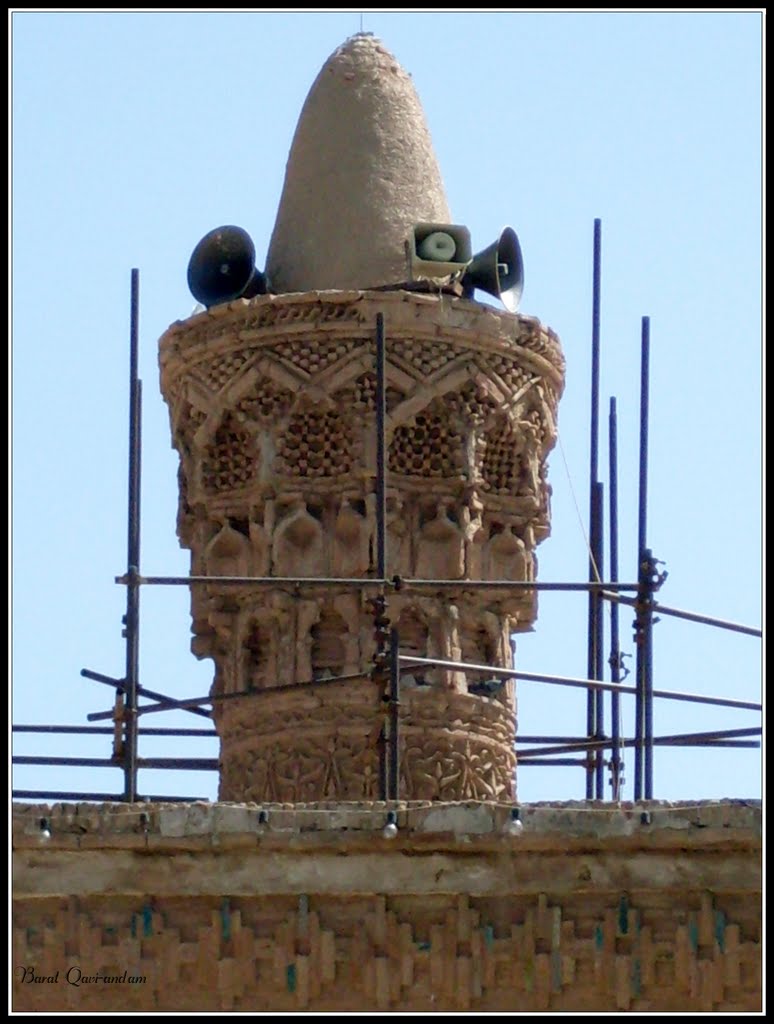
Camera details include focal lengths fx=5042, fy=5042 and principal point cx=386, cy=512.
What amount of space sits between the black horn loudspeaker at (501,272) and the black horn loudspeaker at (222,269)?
1.10 metres

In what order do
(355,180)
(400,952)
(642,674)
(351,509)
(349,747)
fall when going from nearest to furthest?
1. (400,952)
2. (642,674)
3. (349,747)
4. (351,509)
5. (355,180)

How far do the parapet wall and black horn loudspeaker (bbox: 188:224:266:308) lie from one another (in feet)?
19.2

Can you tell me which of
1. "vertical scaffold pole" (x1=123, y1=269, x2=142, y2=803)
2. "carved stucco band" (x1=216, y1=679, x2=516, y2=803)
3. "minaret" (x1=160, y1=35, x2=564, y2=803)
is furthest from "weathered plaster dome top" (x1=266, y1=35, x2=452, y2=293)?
"vertical scaffold pole" (x1=123, y1=269, x2=142, y2=803)

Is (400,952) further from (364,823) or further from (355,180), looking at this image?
(355,180)

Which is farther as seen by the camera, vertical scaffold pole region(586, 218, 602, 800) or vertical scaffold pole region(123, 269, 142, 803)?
vertical scaffold pole region(586, 218, 602, 800)

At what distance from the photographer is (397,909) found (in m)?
20.0

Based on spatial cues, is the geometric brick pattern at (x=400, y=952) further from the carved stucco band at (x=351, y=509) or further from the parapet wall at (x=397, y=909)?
the carved stucco band at (x=351, y=509)

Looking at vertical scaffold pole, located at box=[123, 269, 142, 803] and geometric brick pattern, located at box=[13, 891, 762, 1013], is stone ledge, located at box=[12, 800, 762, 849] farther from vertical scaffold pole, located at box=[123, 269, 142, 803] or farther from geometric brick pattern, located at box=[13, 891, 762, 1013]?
vertical scaffold pole, located at box=[123, 269, 142, 803]

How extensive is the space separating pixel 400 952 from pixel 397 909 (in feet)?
0.58

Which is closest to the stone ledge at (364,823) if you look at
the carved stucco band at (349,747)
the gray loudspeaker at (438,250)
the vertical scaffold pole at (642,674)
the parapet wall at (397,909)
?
the parapet wall at (397,909)

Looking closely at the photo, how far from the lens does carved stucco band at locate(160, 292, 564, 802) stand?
24.4 m

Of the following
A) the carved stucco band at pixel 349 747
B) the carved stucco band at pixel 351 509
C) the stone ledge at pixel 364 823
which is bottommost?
the stone ledge at pixel 364 823

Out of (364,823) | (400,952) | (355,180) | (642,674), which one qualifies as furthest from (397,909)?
(355,180)

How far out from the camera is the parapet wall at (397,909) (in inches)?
782
